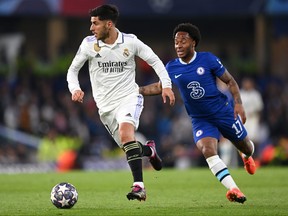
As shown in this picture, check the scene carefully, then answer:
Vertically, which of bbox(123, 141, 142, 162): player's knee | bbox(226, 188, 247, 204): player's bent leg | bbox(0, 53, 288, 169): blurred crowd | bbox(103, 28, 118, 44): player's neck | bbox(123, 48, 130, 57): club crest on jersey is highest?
bbox(0, 53, 288, 169): blurred crowd

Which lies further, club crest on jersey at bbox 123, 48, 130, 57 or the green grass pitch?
club crest on jersey at bbox 123, 48, 130, 57

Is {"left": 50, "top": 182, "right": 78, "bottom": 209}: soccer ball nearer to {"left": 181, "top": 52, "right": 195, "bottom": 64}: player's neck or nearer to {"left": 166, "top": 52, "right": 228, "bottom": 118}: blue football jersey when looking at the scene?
{"left": 166, "top": 52, "right": 228, "bottom": 118}: blue football jersey

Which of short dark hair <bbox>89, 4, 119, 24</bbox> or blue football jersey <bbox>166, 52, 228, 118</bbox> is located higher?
short dark hair <bbox>89, 4, 119, 24</bbox>

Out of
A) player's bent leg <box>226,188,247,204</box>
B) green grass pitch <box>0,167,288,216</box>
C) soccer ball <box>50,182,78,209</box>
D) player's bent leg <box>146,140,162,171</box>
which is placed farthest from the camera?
player's bent leg <box>146,140,162,171</box>

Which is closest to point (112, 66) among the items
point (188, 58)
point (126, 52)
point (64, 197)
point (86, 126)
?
point (126, 52)

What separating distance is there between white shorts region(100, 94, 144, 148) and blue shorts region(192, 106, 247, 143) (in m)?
0.89

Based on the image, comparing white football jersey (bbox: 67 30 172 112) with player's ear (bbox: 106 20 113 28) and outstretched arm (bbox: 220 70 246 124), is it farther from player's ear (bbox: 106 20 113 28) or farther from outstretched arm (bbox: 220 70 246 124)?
outstretched arm (bbox: 220 70 246 124)

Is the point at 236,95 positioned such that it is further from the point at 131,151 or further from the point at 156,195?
the point at 156,195

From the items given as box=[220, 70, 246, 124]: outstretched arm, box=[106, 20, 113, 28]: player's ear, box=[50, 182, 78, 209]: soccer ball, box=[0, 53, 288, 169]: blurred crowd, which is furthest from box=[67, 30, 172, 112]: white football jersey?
box=[0, 53, 288, 169]: blurred crowd

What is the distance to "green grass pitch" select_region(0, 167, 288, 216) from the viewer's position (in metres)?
9.99

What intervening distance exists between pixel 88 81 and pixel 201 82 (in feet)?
49.5

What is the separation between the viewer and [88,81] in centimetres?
2634

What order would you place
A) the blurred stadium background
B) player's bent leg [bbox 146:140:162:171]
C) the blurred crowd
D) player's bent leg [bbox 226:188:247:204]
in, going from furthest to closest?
1. the blurred stadium background
2. the blurred crowd
3. player's bent leg [bbox 146:140:162:171]
4. player's bent leg [bbox 226:188:247:204]

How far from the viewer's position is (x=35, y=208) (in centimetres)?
1048
